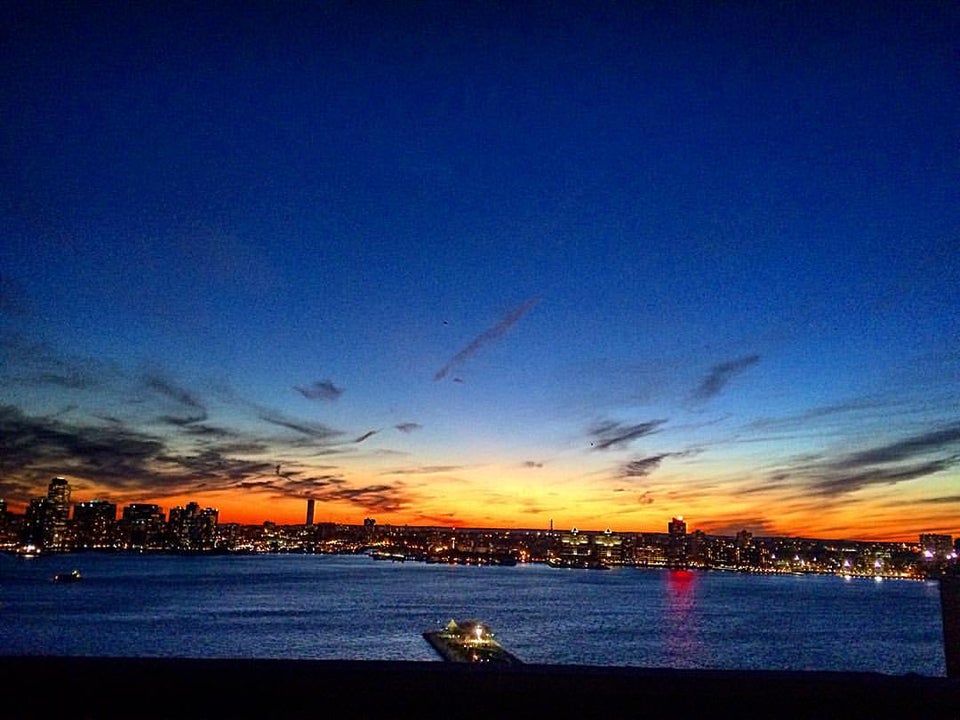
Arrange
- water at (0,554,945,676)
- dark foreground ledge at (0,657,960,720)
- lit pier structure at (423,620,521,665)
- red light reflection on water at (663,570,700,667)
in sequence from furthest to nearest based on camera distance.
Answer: red light reflection on water at (663,570,700,667), water at (0,554,945,676), lit pier structure at (423,620,521,665), dark foreground ledge at (0,657,960,720)

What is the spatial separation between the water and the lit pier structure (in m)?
1.51

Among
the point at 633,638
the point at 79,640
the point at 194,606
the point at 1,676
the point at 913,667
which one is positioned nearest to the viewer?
the point at 1,676

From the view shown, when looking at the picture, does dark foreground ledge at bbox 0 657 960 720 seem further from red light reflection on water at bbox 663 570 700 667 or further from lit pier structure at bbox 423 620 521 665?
red light reflection on water at bbox 663 570 700 667

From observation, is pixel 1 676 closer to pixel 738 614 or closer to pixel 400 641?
pixel 400 641

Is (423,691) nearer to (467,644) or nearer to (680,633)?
(467,644)

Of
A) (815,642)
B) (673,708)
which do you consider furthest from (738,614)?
(673,708)

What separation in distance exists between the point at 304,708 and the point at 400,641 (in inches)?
2245

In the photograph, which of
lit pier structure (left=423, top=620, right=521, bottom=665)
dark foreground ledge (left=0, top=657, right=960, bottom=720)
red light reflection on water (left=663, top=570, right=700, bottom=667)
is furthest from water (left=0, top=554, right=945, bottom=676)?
dark foreground ledge (left=0, top=657, right=960, bottom=720)

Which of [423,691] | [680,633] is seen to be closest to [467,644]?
[680,633]

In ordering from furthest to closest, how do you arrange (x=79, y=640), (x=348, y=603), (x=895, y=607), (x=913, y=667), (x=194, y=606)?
(x=895, y=607), (x=348, y=603), (x=194, y=606), (x=79, y=640), (x=913, y=667)

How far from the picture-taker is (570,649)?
53000 millimetres

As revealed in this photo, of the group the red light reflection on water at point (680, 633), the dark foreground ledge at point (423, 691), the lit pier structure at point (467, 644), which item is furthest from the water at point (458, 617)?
the dark foreground ledge at point (423, 691)

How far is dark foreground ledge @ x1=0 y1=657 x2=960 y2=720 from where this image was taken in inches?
95.0

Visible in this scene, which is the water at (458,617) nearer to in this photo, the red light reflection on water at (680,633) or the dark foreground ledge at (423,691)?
the red light reflection on water at (680,633)
